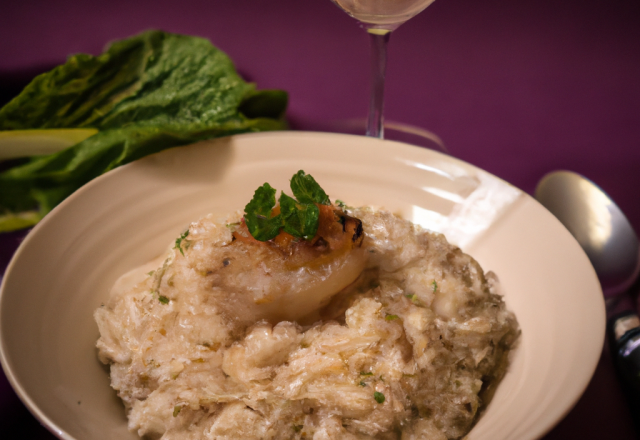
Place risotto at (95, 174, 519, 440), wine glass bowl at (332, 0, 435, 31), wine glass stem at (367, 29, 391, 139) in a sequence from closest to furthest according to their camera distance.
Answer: risotto at (95, 174, 519, 440) < wine glass bowl at (332, 0, 435, 31) < wine glass stem at (367, 29, 391, 139)

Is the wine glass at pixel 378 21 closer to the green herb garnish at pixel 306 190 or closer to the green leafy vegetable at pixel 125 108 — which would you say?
the green leafy vegetable at pixel 125 108

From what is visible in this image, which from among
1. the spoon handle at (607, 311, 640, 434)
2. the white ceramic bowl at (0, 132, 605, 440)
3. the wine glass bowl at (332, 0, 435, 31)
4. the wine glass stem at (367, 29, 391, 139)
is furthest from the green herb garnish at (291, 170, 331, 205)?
the spoon handle at (607, 311, 640, 434)

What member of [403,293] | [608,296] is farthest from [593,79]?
[403,293]

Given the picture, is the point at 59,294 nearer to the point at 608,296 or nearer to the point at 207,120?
the point at 207,120

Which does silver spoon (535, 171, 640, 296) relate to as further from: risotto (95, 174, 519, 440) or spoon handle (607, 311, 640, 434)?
risotto (95, 174, 519, 440)

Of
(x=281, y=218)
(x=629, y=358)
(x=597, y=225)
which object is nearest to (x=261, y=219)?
(x=281, y=218)

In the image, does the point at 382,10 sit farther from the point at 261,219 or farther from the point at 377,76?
the point at 261,219
